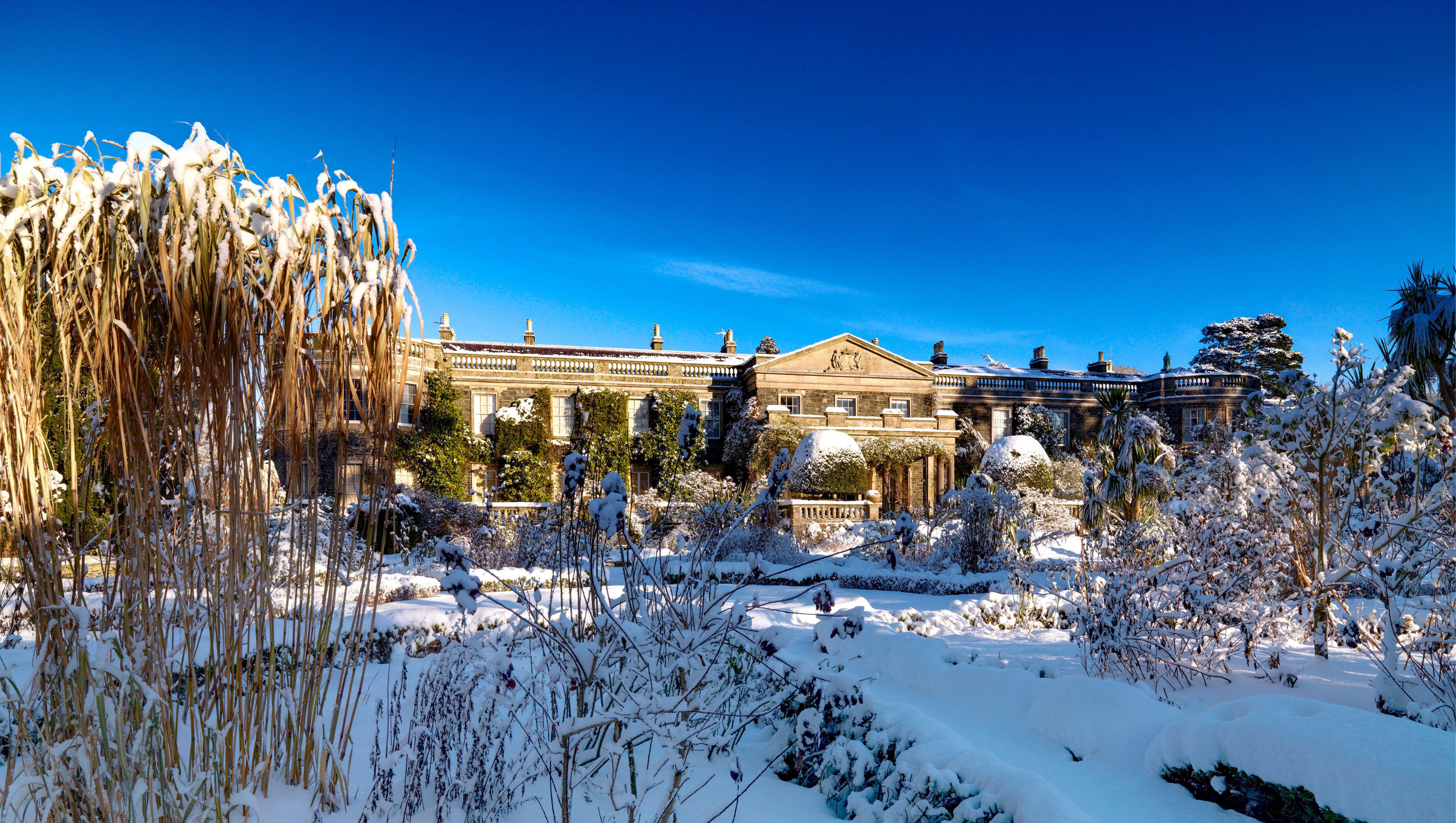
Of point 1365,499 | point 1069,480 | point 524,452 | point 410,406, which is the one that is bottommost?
point 1069,480

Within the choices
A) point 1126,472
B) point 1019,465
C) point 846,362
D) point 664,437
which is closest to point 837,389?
point 846,362

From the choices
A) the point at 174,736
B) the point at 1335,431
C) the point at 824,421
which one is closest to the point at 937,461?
the point at 824,421

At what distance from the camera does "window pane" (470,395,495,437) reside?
20578 mm

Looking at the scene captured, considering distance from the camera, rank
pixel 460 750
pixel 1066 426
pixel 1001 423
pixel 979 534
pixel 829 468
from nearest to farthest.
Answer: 1. pixel 460 750
2. pixel 979 534
3. pixel 829 468
4. pixel 1001 423
5. pixel 1066 426

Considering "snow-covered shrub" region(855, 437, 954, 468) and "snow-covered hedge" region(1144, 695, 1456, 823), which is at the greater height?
"snow-covered shrub" region(855, 437, 954, 468)

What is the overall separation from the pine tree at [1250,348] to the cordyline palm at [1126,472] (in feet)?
77.6

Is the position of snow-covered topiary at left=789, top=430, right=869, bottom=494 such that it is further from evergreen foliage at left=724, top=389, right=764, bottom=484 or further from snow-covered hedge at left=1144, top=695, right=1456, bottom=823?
snow-covered hedge at left=1144, top=695, right=1456, bottom=823

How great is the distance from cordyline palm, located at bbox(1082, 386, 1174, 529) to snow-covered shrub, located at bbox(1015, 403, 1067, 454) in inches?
479

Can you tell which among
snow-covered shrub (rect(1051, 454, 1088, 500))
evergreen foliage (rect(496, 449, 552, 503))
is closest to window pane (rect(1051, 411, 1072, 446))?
snow-covered shrub (rect(1051, 454, 1088, 500))

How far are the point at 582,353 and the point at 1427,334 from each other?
67.0 feet

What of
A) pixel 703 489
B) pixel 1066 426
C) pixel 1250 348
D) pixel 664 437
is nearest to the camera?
pixel 703 489

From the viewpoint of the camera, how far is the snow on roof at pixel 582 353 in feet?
73.3

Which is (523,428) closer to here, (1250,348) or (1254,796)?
(1254,796)

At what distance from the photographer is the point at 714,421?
22.8 metres
